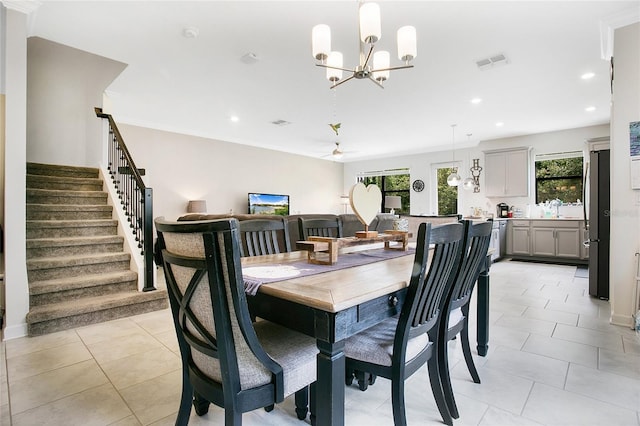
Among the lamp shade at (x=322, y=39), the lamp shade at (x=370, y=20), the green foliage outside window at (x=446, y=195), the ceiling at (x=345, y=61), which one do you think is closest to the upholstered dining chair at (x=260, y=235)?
the lamp shade at (x=322, y=39)

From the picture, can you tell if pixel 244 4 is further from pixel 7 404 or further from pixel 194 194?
pixel 194 194

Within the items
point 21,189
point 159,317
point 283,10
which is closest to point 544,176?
point 283,10

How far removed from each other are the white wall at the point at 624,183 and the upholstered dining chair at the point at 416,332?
96.6 inches

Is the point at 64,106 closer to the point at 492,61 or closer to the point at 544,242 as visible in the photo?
the point at 492,61

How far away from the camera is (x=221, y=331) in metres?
0.97

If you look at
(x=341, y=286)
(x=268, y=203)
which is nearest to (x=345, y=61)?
(x=341, y=286)

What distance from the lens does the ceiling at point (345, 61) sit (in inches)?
106

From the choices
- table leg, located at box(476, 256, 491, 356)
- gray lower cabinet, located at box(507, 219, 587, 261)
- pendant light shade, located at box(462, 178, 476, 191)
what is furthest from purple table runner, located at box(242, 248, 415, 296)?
pendant light shade, located at box(462, 178, 476, 191)

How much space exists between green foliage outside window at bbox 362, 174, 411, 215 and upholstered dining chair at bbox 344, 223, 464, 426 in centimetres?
782

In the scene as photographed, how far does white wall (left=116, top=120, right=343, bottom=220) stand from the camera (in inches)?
244

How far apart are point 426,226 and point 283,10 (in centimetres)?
241

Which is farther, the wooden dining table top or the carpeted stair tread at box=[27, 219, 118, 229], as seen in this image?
the carpeted stair tread at box=[27, 219, 118, 229]

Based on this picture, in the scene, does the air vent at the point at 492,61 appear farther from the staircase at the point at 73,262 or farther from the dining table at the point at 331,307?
the staircase at the point at 73,262

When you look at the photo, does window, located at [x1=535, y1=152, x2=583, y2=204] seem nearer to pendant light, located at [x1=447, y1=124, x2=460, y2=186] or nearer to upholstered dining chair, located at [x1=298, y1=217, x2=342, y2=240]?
pendant light, located at [x1=447, y1=124, x2=460, y2=186]
